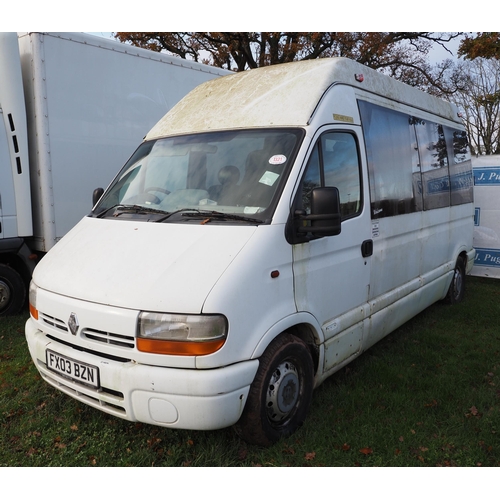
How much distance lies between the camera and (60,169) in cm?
659

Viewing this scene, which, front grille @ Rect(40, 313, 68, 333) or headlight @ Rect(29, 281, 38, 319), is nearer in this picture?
front grille @ Rect(40, 313, 68, 333)

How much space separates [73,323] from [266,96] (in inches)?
95.3

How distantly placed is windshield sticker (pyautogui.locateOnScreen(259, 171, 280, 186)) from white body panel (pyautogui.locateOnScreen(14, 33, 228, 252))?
3829 mm

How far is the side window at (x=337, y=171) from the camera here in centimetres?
388

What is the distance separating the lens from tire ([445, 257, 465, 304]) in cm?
734

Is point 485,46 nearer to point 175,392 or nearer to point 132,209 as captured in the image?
point 132,209

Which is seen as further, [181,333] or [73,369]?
[73,369]

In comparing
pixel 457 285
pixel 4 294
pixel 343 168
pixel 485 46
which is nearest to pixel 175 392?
pixel 343 168

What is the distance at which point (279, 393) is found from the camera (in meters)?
3.58

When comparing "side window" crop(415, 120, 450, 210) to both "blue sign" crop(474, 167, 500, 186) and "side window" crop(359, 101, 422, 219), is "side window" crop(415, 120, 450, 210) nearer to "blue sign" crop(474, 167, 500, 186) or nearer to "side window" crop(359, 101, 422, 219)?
"side window" crop(359, 101, 422, 219)

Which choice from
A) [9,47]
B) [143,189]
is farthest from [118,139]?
[143,189]

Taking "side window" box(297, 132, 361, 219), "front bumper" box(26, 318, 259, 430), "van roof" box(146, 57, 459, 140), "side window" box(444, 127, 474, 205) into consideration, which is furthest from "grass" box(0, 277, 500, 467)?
"side window" box(444, 127, 474, 205)

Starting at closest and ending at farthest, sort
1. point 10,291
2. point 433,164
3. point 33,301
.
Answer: point 33,301 → point 433,164 → point 10,291

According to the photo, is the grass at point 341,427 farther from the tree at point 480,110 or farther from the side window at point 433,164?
the tree at point 480,110
